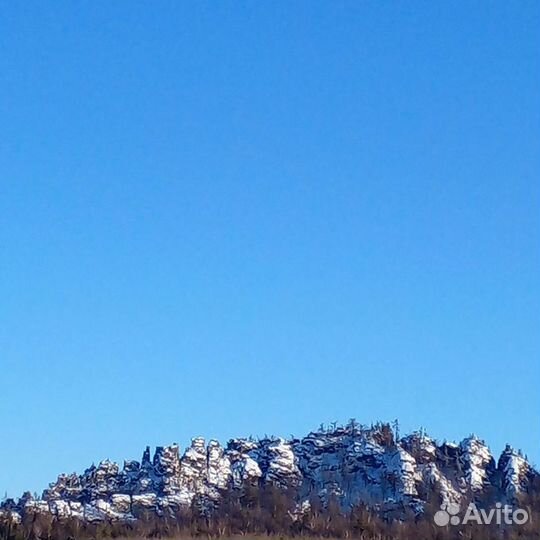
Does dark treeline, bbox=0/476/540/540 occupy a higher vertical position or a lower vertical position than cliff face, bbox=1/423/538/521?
lower

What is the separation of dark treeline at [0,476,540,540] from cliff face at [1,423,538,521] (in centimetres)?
301

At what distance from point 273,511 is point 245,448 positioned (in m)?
16.0

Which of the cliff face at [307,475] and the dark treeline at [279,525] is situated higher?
the cliff face at [307,475]

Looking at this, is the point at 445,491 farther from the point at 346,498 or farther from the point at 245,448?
the point at 245,448

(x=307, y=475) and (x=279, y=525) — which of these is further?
(x=307, y=475)

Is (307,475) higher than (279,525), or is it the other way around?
(307,475)

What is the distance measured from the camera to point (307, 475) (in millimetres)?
90562

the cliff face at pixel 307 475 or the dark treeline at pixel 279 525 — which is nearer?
the dark treeline at pixel 279 525

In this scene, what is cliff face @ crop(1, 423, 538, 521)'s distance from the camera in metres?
84.5

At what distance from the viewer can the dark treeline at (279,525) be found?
68.8 meters

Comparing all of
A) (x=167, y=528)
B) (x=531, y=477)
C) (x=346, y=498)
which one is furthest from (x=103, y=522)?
(x=531, y=477)

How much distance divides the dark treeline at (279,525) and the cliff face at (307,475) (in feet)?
9.87

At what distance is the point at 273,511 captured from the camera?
80250mm

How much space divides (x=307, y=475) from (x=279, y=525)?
639 inches
